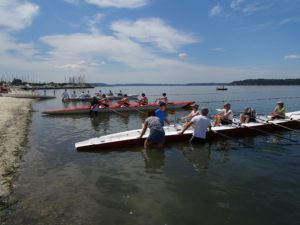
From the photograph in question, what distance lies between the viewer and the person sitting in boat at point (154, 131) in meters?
10.4

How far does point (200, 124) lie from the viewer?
11391 mm

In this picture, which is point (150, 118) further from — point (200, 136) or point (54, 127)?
point (54, 127)

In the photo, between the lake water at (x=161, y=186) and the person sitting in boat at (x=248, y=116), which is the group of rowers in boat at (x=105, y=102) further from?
the lake water at (x=161, y=186)

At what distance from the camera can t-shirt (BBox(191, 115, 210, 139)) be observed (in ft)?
37.2

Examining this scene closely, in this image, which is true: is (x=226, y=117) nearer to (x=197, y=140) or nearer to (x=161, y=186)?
(x=197, y=140)

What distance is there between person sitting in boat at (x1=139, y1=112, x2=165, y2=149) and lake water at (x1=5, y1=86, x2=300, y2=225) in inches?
13.8

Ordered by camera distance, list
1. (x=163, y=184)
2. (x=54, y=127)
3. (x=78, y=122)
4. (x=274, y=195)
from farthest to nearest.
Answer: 1. (x=78, y=122)
2. (x=54, y=127)
3. (x=163, y=184)
4. (x=274, y=195)

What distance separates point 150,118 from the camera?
10398 millimetres

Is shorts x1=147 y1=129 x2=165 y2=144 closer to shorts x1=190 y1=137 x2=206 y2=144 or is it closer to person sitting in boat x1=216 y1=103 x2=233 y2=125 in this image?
shorts x1=190 y1=137 x2=206 y2=144

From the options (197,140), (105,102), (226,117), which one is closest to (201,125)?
(197,140)

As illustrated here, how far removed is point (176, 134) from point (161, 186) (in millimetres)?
4939

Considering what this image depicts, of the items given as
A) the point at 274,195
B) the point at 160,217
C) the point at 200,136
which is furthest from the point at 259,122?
the point at 160,217

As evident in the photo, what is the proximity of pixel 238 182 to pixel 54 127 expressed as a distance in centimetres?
1299

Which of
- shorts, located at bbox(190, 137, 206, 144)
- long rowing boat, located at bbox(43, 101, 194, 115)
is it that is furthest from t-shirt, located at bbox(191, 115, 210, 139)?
long rowing boat, located at bbox(43, 101, 194, 115)
